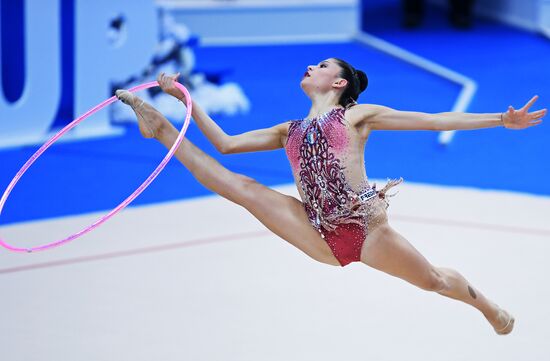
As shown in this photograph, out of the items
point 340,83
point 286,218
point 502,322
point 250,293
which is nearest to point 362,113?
point 340,83

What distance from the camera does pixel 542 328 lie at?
4.19 m

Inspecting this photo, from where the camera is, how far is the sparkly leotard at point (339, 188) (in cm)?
360

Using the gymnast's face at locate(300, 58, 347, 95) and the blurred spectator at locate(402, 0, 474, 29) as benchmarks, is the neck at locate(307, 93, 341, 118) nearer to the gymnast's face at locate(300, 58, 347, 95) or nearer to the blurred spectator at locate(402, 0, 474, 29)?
the gymnast's face at locate(300, 58, 347, 95)

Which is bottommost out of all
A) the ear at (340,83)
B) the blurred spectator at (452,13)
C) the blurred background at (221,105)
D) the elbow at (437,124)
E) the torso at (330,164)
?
the torso at (330,164)

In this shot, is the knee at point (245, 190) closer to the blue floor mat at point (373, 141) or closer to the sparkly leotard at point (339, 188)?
the sparkly leotard at point (339, 188)

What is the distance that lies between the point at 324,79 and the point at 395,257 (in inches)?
29.3

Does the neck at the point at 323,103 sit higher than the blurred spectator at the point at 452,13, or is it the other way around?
the blurred spectator at the point at 452,13

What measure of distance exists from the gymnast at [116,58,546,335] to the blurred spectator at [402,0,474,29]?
23.6 feet

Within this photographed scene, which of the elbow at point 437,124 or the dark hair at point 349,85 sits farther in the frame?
the dark hair at point 349,85

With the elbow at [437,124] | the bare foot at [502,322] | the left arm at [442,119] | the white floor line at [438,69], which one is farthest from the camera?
the white floor line at [438,69]

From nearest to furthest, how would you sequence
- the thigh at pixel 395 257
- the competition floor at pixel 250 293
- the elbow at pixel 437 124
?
the elbow at pixel 437 124 < the thigh at pixel 395 257 < the competition floor at pixel 250 293

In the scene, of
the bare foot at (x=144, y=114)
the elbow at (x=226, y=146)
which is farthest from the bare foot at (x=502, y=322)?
the bare foot at (x=144, y=114)

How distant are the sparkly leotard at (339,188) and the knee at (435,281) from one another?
27cm

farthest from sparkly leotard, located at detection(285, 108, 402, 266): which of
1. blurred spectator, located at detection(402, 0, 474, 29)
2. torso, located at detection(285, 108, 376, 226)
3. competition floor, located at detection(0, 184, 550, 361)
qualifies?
blurred spectator, located at detection(402, 0, 474, 29)
